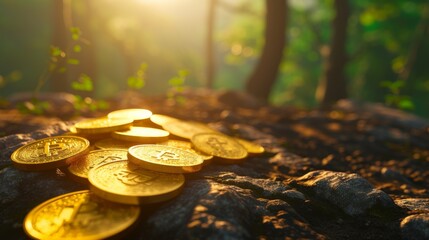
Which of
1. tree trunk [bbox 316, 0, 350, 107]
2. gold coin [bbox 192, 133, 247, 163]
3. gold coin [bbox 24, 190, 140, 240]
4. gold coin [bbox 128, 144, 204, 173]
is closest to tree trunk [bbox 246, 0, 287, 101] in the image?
tree trunk [bbox 316, 0, 350, 107]

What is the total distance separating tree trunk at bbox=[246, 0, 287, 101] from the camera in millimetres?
9594

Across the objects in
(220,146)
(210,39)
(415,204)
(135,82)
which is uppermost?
(210,39)

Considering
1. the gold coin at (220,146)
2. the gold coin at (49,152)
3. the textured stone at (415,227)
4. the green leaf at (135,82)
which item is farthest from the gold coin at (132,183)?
the green leaf at (135,82)

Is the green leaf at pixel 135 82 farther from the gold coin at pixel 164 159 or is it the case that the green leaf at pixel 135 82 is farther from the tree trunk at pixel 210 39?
the tree trunk at pixel 210 39

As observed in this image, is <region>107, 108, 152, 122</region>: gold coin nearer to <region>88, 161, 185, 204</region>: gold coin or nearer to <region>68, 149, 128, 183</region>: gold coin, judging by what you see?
<region>68, 149, 128, 183</region>: gold coin

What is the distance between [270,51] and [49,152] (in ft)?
26.2

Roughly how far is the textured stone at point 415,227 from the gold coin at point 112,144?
2439 mm

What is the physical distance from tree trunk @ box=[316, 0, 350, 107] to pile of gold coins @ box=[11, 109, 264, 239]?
842 centimetres

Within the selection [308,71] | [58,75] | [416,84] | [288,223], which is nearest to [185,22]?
[308,71]

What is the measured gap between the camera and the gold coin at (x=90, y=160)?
9.43 ft

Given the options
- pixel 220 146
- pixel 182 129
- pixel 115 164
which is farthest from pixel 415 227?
pixel 182 129

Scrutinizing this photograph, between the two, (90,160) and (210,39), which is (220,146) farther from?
(210,39)

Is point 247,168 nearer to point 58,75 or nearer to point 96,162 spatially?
point 96,162

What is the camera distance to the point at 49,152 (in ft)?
10.1
